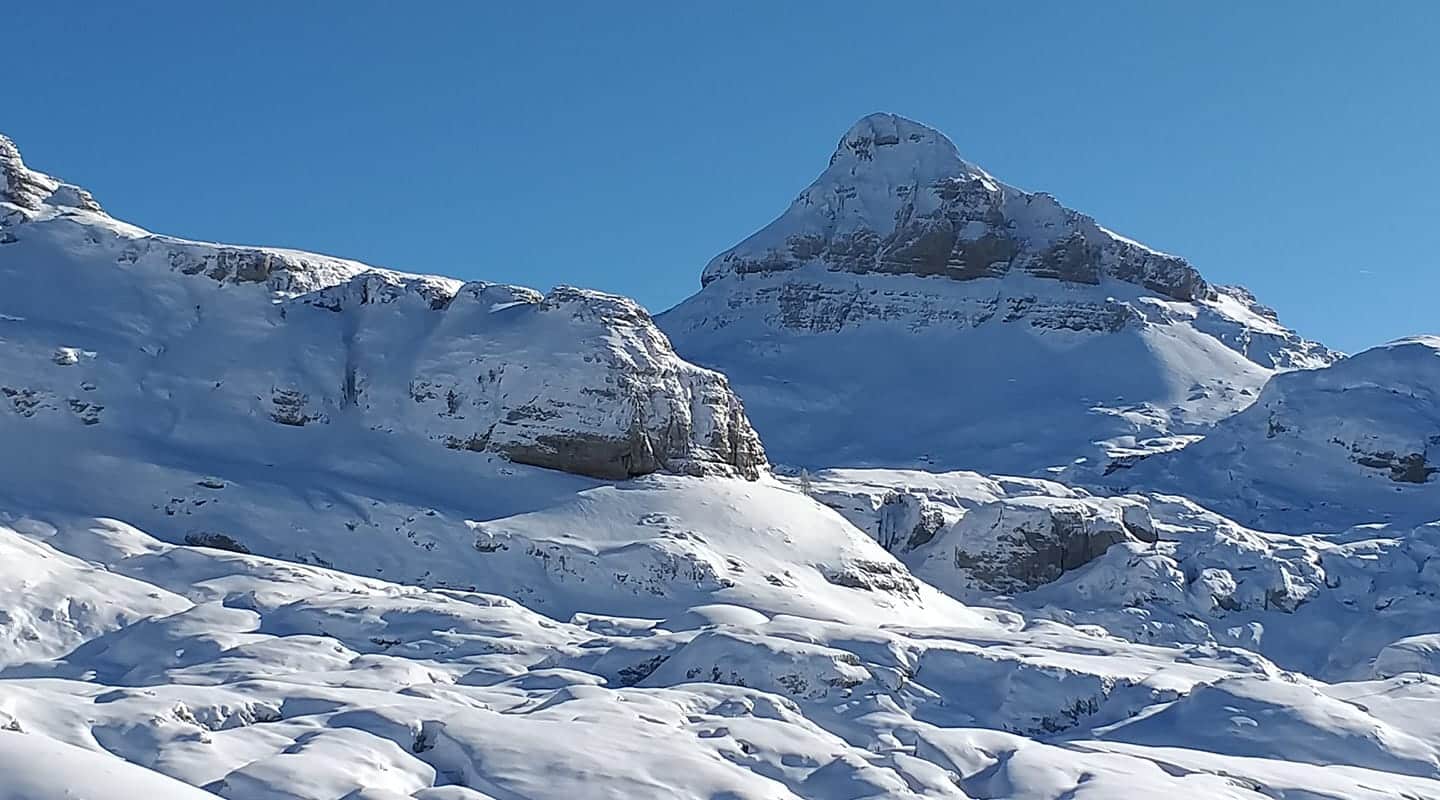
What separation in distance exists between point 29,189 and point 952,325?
93798 millimetres

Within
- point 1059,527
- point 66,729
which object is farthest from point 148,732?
point 1059,527

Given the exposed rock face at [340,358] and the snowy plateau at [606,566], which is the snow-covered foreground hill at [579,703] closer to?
the snowy plateau at [606,566]

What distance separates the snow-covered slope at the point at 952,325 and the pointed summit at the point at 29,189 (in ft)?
196

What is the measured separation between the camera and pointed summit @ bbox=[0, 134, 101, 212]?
70.0 meters

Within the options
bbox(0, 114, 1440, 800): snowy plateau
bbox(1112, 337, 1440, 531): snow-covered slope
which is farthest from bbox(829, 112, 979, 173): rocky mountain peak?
bbox(1112, 337, 1440, 531): snow-covered slope

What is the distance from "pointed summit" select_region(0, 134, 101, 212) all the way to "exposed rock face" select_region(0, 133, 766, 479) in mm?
2363

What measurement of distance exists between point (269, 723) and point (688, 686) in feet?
32.2

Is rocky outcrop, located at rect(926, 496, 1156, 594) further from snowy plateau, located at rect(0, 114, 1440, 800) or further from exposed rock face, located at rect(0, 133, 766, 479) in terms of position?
exposed rock face, located at rect(0, 133, 766, 479)

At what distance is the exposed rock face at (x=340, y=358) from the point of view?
5984 centimetres

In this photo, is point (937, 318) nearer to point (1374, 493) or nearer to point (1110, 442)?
point (1110, 442)

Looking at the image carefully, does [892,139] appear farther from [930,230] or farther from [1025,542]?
[1025,542]

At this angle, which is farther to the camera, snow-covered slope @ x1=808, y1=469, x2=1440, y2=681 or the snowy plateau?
snow-covered slope @ x1=808, y1=469, x2=1440, y2=681

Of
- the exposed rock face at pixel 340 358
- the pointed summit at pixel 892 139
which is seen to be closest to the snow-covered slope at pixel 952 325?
the pointed summit at pixel 892 139

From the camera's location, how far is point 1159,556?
73750mm
